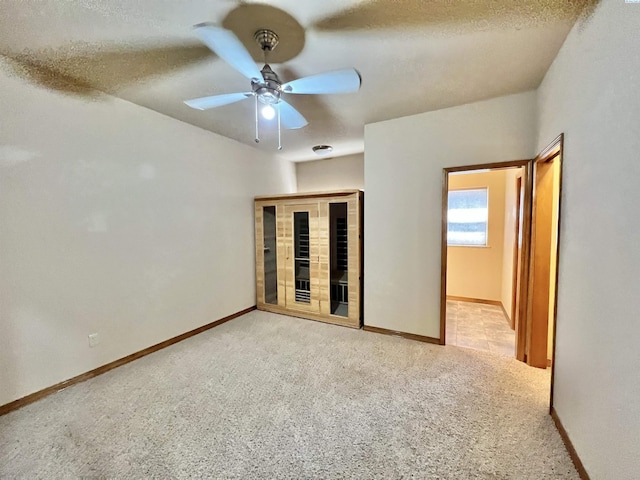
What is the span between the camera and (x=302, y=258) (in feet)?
13.3

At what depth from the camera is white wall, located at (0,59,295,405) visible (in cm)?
205

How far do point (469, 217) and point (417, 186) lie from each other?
2256mm

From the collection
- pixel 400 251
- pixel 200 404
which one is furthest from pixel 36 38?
pixel 400 251

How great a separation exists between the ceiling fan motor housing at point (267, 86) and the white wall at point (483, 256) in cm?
381

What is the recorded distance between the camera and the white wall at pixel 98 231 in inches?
80.8

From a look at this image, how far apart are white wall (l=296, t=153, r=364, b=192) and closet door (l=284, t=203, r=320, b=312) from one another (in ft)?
3.87

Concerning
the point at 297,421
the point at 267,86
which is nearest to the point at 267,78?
the point at 267,86

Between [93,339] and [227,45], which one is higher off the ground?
[227,45]

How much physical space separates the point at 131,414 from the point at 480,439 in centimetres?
237

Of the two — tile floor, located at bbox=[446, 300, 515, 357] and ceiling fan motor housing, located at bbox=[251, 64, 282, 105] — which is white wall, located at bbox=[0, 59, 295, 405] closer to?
Result: ceiling fan motor housing, located at bbox=[251, 64, 282, 105]

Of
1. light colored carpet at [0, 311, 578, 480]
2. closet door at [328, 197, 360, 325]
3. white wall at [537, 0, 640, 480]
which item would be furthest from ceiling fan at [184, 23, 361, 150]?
light colored carpet at [0, 311, 578, 480]

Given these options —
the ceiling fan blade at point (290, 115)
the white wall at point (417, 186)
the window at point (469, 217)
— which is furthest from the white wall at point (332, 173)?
the ceiling fan blade at point (290, 115)

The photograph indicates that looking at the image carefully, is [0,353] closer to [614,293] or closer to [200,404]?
[200,404]

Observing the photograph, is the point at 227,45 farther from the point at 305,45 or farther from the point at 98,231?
the point at 98,231
